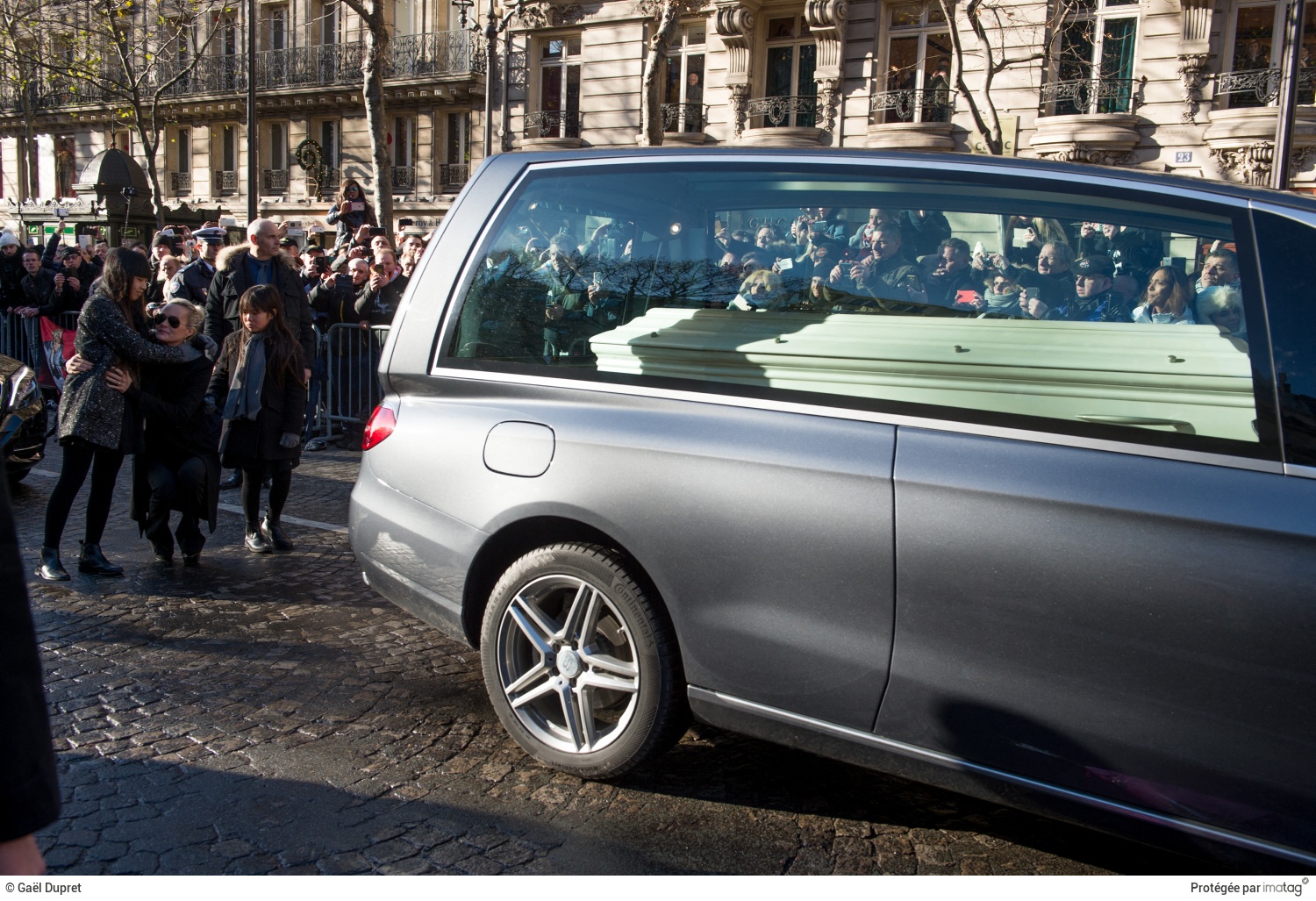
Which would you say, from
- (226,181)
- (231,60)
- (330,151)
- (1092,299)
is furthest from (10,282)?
(231,60)

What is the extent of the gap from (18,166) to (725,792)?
51.0 meters

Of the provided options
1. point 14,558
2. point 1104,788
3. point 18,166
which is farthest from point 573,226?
point 18,166

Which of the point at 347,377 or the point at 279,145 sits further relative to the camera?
the point at 279,145

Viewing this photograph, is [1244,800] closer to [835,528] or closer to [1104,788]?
[1104,788]

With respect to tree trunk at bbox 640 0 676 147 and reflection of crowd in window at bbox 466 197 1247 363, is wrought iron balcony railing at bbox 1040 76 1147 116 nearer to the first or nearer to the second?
tree trunk at bbox 640 0 676 147

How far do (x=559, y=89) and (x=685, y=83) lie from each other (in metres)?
4.32

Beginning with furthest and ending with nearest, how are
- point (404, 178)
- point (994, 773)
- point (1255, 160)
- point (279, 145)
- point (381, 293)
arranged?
1. point (279, 145)
2. point (404, 178)
3. point (1255, 160)
4. point (381, 293)
5. point (994, 773)

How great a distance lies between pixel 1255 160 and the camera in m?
21.1

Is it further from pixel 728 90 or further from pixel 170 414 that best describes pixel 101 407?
pixel 728 90

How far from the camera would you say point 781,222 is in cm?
325

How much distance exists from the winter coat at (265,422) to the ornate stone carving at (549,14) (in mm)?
25241

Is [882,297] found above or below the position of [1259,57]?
below

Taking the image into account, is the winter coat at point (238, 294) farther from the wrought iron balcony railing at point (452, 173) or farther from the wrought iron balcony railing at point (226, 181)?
the wrought iron balcony railing at point (226, 181)

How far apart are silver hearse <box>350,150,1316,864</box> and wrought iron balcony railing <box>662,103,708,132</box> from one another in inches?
980
